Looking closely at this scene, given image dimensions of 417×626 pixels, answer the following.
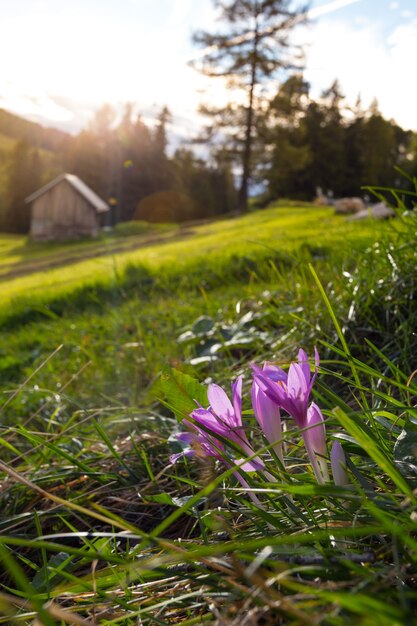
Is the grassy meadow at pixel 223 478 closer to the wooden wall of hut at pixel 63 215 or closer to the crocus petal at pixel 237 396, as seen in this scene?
the crocus petal at pixel 237 396

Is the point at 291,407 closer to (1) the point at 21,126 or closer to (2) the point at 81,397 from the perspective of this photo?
(2) the point at 81,397

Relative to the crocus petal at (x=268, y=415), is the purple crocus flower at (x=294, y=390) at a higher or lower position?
higher

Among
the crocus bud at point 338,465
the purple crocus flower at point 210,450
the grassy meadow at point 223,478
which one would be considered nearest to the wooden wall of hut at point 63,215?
the grassy meadow at point 223,478

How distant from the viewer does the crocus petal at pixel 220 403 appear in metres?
0.87

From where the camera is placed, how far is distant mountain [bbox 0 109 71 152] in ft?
322

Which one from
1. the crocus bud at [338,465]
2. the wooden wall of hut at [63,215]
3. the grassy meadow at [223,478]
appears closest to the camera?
the grassy meadow at [223,478]

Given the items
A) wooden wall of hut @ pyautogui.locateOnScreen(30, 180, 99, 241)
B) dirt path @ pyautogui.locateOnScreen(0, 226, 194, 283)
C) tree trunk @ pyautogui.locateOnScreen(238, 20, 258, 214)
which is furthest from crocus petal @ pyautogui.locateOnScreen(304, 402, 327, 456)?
wooden wall of hut @ pyautogui.locateOnScreen(30, 180, 99, 241)

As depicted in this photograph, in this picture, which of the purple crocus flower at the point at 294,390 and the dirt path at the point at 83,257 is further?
the dirt path at the point at 83,257

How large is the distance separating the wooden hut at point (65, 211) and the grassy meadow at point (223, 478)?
132 feet

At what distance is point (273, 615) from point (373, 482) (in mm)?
348

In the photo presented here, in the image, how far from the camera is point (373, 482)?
1.02m

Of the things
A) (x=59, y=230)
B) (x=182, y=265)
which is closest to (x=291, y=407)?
(x=182, y=265)

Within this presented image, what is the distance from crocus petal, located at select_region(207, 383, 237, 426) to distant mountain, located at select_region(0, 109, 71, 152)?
327 feet

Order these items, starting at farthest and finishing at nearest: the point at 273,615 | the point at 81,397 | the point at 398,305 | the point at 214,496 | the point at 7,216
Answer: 1. the point at 7,216
2. the point at 81,397
3. the point at 398,305
4. the point at 214,496
5. the point at 273,615
